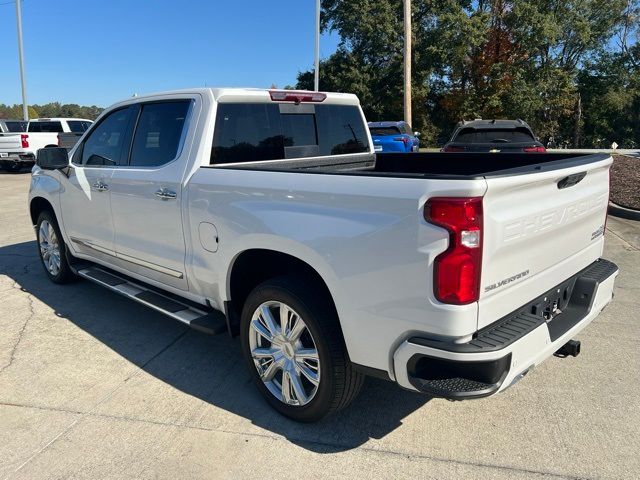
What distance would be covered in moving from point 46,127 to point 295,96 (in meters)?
18.4

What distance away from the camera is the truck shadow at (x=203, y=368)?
3049mm

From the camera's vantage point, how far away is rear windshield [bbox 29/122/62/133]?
755 inches

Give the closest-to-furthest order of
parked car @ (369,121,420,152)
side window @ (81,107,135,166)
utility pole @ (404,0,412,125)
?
side window @ (81,107,135,166) → parked car @ (369,121,420,152) → utility pole @ (404,0,412,125)

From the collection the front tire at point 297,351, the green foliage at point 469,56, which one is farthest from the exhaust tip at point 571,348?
the green foliage at point 469,56

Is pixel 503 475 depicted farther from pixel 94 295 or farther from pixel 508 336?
pixel 94 295

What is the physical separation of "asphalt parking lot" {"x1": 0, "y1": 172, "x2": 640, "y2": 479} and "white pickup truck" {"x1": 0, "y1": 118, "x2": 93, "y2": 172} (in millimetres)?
15499

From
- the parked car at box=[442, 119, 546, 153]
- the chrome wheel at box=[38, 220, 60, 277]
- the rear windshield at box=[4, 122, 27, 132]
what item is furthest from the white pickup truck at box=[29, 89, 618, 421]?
the rear windshield at box=[4, 122, 27, 132]

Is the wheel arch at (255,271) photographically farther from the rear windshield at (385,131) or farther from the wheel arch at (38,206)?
the rear windshield at (385,131)

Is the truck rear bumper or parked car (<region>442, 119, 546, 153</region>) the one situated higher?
parked car (<region>442, 119, 546, 153</region>)

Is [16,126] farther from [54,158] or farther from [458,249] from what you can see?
[458,249]

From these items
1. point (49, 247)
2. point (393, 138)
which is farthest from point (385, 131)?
point (49, 247)

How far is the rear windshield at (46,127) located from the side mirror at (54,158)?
16271mm

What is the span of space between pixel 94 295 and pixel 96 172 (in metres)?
1.59

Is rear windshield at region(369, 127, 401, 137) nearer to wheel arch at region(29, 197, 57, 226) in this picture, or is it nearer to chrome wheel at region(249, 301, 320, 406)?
wheel arch at region(29, 197, 57, 226)
